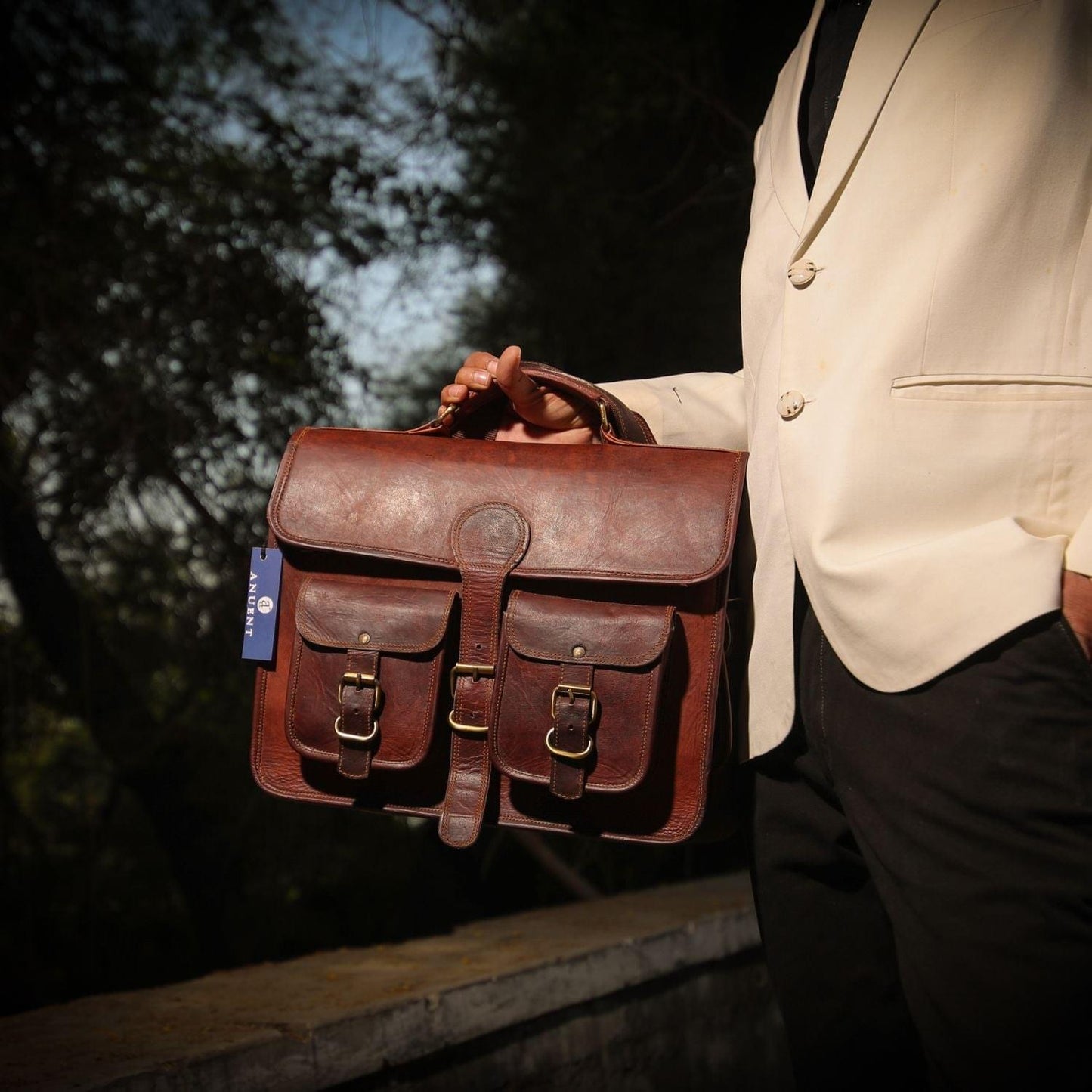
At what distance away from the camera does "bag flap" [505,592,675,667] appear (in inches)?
45.1

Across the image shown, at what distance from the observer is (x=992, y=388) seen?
94 cm

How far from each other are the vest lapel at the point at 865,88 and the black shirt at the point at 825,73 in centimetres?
Result: 10

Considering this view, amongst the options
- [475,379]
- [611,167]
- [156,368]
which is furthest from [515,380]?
[611,167]

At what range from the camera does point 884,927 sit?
1135 mm

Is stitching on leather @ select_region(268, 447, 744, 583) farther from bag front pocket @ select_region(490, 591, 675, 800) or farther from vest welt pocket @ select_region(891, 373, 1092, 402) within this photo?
vest welt pocket @ select_region(891, 373, 1092, 402)

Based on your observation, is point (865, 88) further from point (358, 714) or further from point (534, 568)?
point (358, 714)

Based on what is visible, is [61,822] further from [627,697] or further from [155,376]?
[627,697]

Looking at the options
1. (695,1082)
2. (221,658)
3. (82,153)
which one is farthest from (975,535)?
(82,153)

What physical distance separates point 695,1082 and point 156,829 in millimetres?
→ 1417

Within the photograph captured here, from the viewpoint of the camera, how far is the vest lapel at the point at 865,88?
103 centimetres

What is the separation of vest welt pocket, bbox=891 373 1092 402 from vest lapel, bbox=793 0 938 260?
20cm

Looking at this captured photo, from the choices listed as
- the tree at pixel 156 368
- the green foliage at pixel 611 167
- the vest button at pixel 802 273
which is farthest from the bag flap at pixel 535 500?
the green foliage at pixel 611 167

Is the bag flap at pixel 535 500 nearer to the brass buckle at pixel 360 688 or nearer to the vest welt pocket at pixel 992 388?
the brass buckle at pixel 360 688

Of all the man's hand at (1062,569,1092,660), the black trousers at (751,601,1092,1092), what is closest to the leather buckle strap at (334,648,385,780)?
the black trousers at (751,601,1092,1092)
